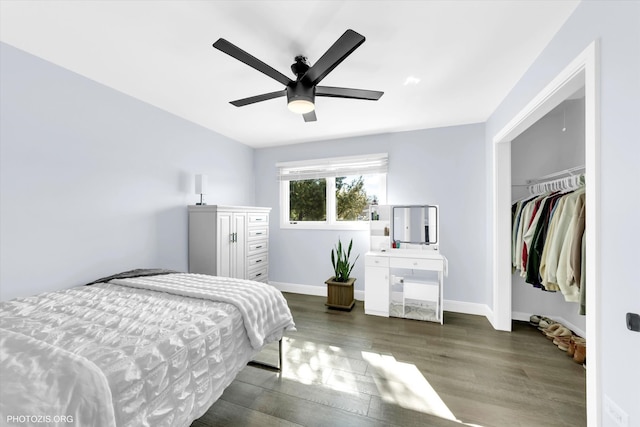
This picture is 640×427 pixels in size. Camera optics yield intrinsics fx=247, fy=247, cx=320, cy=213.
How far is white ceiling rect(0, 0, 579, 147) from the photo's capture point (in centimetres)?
145

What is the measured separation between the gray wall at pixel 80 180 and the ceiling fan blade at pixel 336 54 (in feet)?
6.63

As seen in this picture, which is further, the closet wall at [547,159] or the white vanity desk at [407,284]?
the white vanity desk at [407,284]

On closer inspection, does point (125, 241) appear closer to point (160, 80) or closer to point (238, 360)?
point (160, 80)

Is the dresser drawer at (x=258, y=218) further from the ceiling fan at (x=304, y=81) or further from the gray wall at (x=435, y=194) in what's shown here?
the ceiling fan at (x=304, y=81)

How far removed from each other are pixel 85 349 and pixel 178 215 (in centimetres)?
221

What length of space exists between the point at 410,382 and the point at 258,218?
2714 millimetres

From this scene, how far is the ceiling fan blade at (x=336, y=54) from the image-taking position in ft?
4.20

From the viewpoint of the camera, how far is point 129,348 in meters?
1.07

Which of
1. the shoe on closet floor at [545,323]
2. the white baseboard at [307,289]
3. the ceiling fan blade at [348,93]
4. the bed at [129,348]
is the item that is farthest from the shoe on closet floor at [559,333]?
the ceiling fan blade at [348,93]

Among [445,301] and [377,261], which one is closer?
[377,261]

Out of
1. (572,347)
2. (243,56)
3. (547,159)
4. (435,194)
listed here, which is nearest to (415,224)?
(435,194)

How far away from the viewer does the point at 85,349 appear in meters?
1.05

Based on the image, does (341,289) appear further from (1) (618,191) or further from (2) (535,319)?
(1) (618,191)

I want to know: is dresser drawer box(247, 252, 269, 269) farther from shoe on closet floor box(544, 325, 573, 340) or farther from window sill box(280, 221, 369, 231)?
shoe on closet floor box(544, 325, 573, 340)
